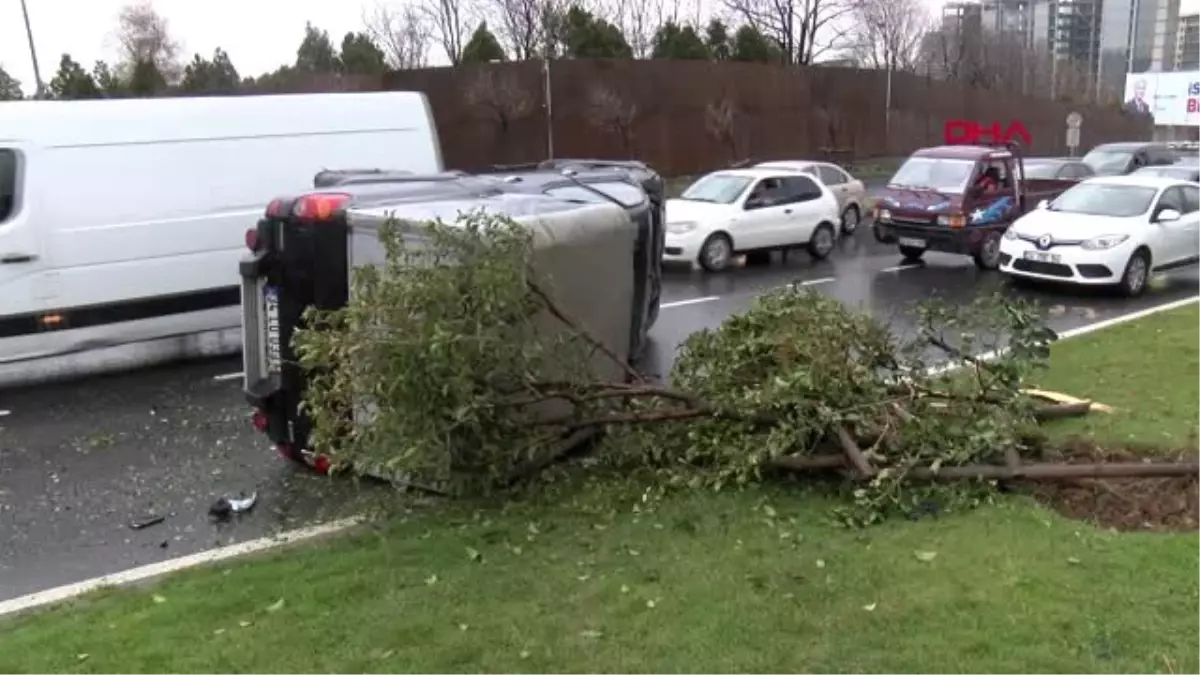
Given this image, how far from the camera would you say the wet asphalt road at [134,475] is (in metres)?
6.26

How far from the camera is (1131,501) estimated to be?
5.84 metres

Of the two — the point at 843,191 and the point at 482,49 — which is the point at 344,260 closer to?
the point at 843,191

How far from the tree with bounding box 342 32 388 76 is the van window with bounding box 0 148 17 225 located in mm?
30460

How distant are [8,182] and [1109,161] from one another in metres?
24.7

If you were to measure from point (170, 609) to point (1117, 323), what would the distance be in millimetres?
10316

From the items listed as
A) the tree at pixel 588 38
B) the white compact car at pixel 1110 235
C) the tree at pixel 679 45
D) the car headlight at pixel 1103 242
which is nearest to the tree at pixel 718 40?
the tree at pixel 679 45

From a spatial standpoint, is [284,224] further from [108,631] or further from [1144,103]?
[1144,103]

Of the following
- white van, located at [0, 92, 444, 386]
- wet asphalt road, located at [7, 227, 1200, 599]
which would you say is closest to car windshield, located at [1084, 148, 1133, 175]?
wet asphalt road, located at [7, 227, 1200, 599]

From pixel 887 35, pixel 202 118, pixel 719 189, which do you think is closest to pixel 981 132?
pixel 887 35

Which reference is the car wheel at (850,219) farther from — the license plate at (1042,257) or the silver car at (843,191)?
the license plate at (1042,257)

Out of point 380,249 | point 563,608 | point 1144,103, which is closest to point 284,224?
point 380,249

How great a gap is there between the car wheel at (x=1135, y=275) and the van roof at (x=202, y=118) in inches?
354

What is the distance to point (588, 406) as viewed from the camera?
6.69m

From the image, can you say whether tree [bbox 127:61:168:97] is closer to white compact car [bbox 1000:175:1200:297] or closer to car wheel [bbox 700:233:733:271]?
car wheel [bbox 700:233:733:271]
